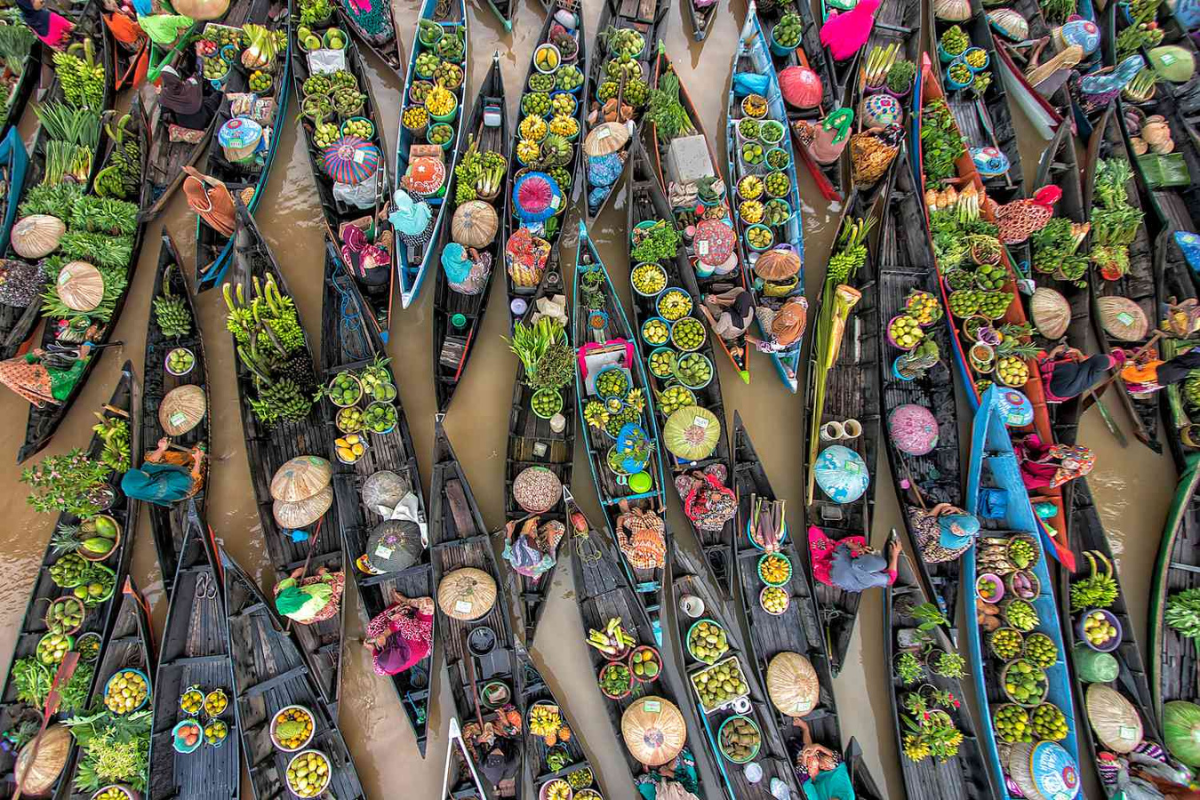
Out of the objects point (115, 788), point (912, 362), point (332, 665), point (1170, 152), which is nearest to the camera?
point (115, 788)

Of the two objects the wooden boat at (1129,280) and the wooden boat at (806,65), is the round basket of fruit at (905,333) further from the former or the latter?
the wooden boat at (1129,280)

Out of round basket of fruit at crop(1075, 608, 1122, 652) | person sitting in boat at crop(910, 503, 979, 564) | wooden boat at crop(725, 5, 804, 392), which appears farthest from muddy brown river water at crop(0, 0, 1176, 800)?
round basket of fruit at crop(1075, 608, 1122, 652)

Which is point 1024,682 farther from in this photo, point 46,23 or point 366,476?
point 46,23

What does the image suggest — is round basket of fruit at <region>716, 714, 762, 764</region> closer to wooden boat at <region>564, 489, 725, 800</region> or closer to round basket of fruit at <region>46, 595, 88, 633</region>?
wooden boat at <region>564, 489, 725, 800</region>

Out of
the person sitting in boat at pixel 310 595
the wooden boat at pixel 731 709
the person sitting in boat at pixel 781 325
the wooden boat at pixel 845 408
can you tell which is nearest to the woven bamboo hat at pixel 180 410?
the person sitting in boat at pixel 310 595

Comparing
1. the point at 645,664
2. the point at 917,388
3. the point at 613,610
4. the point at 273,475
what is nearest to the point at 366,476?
the point at 273,475

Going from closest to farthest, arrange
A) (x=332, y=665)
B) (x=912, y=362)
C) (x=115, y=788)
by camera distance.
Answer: (x=115, y=788)
(x=332, y=665)
(x=912, y=362)

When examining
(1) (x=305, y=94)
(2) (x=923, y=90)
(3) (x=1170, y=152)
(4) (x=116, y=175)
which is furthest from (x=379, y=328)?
(3) (x=1170, y=152)

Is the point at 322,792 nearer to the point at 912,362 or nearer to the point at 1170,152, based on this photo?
the point at 912,362
